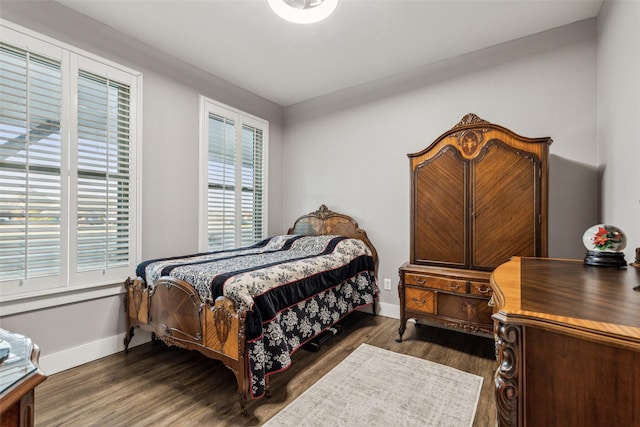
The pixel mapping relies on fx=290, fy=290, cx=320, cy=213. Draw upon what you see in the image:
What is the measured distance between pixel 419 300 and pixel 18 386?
252 centimetres

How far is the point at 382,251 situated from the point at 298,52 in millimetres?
2306

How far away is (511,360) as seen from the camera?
2.51ft

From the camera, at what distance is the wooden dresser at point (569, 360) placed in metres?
0.66

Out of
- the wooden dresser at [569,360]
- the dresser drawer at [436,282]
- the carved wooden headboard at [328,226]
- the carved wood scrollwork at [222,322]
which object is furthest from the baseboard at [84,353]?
the wooden dresser at [569,360]

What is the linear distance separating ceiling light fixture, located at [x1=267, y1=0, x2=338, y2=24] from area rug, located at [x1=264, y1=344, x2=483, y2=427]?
2.45m

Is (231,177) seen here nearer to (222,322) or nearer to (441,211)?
(222,322)

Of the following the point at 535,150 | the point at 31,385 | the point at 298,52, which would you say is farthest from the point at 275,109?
the point at 31,385

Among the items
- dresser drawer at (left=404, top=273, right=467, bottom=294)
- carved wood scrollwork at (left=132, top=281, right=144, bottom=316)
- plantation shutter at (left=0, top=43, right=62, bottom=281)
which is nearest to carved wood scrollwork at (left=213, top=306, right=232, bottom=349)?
carved wood scrollwork at (left=132, top=281, right=144, bottom=316)

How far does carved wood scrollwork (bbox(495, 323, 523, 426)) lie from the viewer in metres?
0.76

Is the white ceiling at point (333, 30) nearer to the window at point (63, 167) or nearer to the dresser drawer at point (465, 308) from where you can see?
the window at point (63, 167)

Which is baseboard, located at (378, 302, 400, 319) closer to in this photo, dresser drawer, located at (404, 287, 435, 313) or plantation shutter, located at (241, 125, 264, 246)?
dresser drawer, located at (404, 287, 435, 313)

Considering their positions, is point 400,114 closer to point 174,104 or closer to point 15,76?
point 174,104

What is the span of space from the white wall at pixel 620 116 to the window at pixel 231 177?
3.38 m

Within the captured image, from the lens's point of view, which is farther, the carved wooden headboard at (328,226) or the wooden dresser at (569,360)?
the carved wooden headboard at (328,226)
